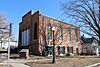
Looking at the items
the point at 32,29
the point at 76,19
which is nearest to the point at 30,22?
the point at 32,29

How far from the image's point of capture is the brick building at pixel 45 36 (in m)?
53.8

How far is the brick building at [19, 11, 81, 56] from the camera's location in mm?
53844

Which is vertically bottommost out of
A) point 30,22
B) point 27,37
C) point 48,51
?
point 48,51

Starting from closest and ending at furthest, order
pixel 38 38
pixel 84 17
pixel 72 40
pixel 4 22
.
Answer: pixel 84 17 → pixel 38 38 → pixel 72 40 → pixel 4 22

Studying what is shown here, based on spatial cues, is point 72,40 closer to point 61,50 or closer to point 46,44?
point 61,50

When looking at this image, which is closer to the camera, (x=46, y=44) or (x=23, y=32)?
(x=46, y=44)

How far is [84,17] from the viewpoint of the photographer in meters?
33.3

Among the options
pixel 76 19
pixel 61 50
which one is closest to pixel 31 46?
pixel 61 50

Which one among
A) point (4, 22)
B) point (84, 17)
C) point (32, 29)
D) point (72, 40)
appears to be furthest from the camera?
point (4, 22)

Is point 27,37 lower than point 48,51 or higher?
higher

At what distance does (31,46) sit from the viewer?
5712cm

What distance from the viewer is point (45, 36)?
178 feet

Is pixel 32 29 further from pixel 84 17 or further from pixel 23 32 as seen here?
pixel 84 17

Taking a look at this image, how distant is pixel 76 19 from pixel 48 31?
2134cm
